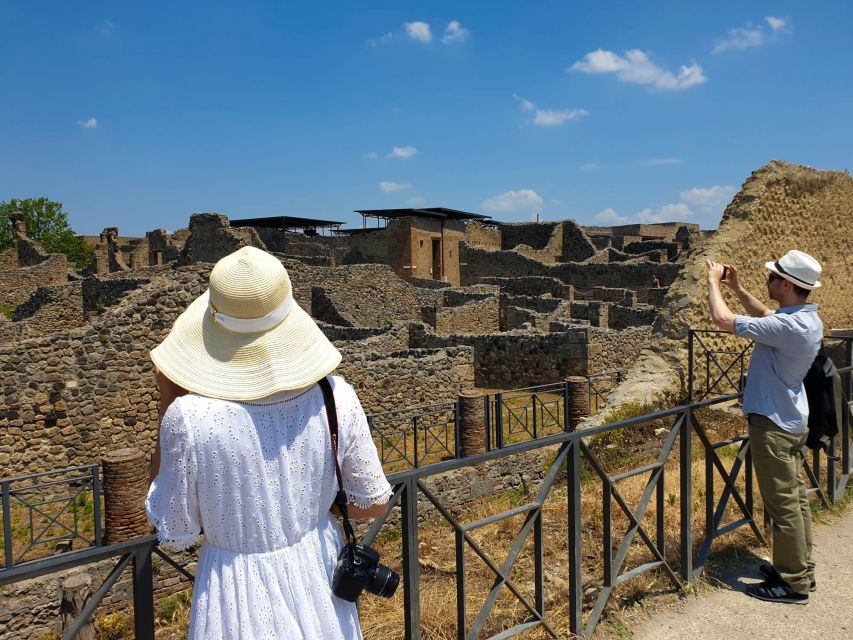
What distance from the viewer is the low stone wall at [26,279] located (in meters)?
28.8

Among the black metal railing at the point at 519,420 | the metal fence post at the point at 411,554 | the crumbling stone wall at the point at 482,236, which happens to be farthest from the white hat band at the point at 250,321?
the crumbling stone wall at the point at 482,236

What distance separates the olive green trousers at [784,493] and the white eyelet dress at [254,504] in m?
2.83

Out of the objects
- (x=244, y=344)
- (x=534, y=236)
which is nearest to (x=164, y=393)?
(x=244, y=344)

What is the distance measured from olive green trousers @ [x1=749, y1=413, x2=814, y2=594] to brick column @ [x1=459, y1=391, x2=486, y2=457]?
265 inches

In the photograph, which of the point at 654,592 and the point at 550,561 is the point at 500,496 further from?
the point at 654,592

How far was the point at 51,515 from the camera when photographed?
8297 millimetres

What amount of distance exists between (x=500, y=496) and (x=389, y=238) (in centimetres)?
2597

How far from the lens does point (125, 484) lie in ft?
23.8

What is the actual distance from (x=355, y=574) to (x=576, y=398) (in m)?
9.76

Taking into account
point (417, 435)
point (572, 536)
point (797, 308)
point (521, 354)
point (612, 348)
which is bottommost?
point (417, 435)

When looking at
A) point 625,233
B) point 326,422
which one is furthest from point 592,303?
point 625,233

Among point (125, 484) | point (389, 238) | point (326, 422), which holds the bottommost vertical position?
point (125, 484)

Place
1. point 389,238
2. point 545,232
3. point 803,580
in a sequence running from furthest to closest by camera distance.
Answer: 1. point 545,232
2. point 389,238
3. point 803,580

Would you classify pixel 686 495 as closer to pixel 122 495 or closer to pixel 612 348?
pixel 122 495
